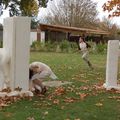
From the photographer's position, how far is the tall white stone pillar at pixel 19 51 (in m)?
11.6

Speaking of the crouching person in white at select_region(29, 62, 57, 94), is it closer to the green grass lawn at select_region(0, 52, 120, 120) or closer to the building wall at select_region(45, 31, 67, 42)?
the green grass lawn at select_region(0, 52, 120, 120)

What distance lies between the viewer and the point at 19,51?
→ 11672 millimetres

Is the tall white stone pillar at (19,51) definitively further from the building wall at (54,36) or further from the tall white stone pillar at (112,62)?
the building wall at (54,36)

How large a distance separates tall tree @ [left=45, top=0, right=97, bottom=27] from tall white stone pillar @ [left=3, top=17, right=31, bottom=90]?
65255 mm

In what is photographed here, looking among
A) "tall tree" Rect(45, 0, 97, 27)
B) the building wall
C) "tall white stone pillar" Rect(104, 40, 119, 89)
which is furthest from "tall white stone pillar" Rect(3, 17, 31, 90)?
"tall tree" Rect(45, 0, 97, 27)

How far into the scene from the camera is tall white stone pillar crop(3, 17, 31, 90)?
1162 cm

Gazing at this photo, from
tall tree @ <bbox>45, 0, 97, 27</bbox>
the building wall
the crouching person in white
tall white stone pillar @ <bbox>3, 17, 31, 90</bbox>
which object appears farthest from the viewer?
tall tree @ <bbox>45, 0, 97, 27</bbox>

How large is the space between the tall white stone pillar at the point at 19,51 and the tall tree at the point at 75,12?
65.3 meters

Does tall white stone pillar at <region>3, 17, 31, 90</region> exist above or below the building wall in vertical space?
above

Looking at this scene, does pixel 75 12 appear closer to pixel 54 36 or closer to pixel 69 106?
pixel 54 36

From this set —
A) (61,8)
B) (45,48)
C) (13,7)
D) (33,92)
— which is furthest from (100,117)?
(61,8)

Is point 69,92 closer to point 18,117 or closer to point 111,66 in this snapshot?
point 111,66

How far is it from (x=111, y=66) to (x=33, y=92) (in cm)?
295

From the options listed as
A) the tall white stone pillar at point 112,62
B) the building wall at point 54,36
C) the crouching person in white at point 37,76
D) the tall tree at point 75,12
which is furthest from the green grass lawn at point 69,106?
the tall tree at point 75,12
